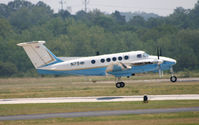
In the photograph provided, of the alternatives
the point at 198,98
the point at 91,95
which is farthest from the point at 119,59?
the point at 198,98

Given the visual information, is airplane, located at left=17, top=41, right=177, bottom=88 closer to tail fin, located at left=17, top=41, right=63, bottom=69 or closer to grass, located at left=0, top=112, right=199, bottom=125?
tail fin, located at left=17, top=41, right=63, bottom=69

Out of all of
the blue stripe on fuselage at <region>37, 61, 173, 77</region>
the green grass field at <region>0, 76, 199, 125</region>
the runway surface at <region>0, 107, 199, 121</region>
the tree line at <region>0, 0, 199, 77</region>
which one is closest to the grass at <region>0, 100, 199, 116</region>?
the green grass field at <region>0, 76, 199, 125</region>

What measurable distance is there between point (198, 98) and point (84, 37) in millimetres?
64645

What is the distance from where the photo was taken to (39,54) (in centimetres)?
4422

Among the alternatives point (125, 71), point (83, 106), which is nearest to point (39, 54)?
point (125, 71)

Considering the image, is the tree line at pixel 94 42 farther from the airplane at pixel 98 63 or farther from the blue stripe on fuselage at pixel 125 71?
the blue stripe on fuselage at pixel 125 71

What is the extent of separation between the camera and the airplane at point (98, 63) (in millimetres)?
43781

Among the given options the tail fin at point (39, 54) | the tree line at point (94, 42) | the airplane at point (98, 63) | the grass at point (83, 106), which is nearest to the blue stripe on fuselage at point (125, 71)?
the airplane at point (98, 63)

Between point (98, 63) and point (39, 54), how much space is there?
657cm

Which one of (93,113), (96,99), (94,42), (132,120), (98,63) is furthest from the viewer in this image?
(94,42)

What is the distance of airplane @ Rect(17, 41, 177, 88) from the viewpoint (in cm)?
4378

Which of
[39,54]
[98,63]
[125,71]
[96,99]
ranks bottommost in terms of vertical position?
[96,99]

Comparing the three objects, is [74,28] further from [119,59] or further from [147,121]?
[147,121]

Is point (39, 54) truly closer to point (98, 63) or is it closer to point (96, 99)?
point (98, 63)
